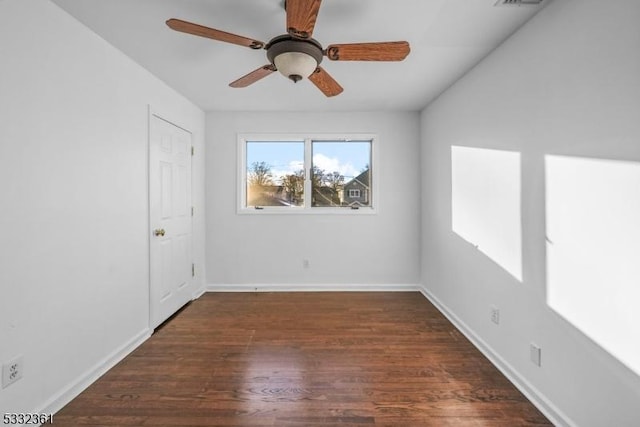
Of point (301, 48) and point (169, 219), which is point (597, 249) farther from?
point (169, 219)

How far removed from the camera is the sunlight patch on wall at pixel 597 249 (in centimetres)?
123

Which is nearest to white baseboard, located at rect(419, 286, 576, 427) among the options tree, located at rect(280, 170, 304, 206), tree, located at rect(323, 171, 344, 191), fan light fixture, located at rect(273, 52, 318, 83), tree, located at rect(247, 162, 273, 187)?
tree, located at rect(323, 171, 344, 191)

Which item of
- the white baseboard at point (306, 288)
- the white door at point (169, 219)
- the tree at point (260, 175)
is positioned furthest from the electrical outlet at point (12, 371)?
the tree at point (260, 175)

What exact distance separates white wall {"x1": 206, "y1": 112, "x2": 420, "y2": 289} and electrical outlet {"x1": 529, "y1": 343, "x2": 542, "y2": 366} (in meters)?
2.05

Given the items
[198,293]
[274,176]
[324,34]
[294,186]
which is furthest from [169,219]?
[324,34]

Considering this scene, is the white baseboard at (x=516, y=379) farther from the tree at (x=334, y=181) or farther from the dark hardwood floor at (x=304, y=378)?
the tree at (x=334, y=181)

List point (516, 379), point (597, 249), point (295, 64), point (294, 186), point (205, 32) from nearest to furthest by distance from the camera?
point (597, 249) < point (205, 32) < point (295, 64) < point (516, 379) < point (294, 186)

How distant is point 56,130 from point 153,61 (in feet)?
3.52

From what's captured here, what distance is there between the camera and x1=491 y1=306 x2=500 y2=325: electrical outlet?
215 cm

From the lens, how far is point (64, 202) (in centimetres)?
174

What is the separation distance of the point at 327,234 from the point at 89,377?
8.79 ft

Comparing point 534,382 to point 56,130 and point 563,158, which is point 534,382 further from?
point 56,130

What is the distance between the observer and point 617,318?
1.29 metres

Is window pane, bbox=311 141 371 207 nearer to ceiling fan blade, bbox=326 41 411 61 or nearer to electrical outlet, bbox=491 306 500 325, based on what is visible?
electrical outlet, bbox=491 306 500 325
